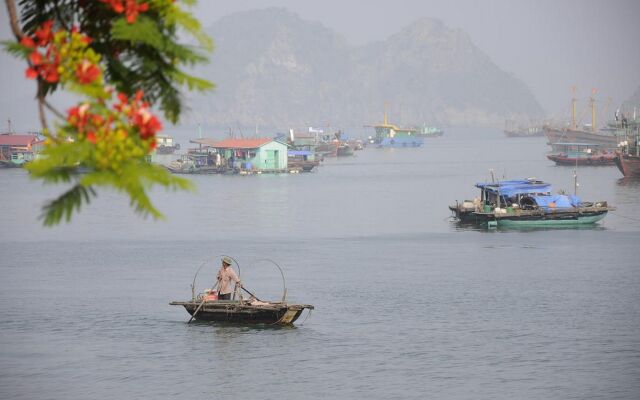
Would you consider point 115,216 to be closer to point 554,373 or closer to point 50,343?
point 50,343

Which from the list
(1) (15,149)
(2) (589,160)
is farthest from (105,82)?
(2) (589,160)

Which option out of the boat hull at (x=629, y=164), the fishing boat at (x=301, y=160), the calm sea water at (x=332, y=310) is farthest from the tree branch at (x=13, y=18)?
→ the boat hull at (x=629, y=164)

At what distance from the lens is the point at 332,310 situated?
49000 mm

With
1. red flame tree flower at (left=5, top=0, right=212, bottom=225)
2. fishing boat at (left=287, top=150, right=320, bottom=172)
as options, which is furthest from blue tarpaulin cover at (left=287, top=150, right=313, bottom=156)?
red flame tree flower at (left=5, top=0, right=212, bottom=225)

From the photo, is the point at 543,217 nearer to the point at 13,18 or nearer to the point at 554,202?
the point at 554,202

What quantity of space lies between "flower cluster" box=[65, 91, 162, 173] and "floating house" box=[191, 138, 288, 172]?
139549 millimetres

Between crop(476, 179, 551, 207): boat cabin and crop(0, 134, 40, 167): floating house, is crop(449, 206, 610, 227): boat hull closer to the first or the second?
crop(476, 179, 551, 207): boat cabin

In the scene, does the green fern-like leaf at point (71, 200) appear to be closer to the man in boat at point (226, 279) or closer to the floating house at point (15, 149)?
the man in boat at point (226, 279)

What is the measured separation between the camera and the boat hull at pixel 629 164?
14850 cm

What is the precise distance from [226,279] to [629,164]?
116 meters

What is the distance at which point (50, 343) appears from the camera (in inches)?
1663

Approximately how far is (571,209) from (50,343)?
49120 mm

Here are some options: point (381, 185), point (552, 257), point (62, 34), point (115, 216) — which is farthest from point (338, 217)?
point (62, 34)

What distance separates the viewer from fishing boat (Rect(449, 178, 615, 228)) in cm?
8175
